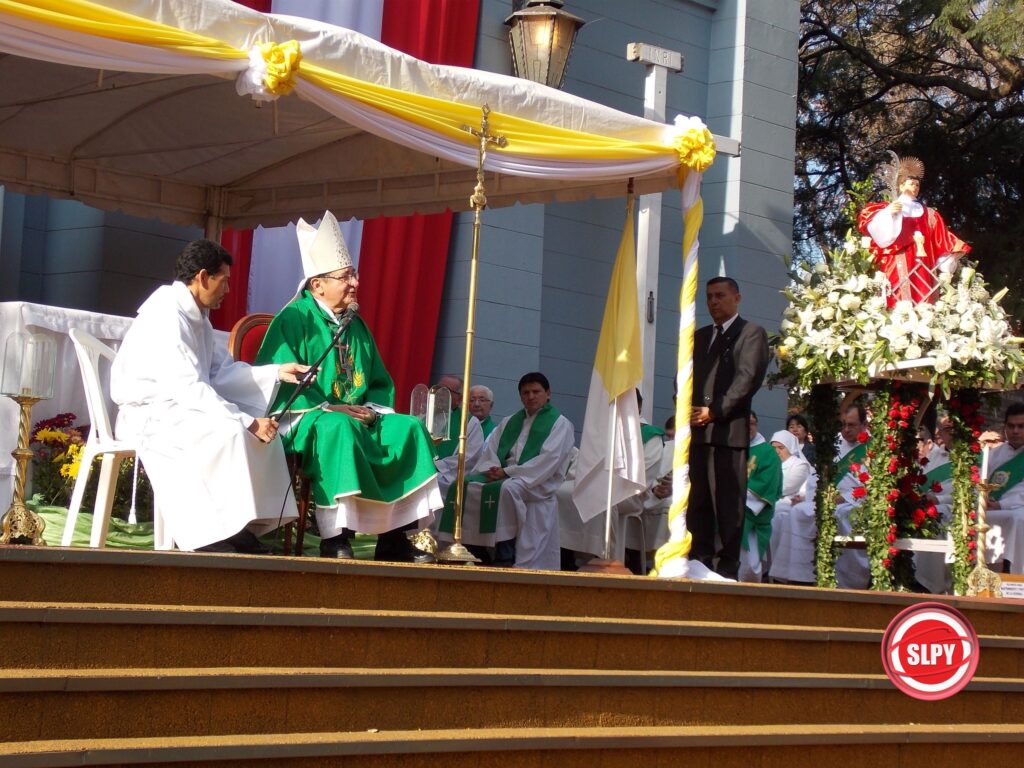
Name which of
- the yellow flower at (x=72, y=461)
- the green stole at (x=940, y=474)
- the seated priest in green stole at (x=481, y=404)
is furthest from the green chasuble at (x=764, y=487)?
the yellow flower at (x=72, y=461)

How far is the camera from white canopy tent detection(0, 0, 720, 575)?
19.0 ft

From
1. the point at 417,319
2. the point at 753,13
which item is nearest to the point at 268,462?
the point at 417,319

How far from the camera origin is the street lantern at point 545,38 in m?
10.6

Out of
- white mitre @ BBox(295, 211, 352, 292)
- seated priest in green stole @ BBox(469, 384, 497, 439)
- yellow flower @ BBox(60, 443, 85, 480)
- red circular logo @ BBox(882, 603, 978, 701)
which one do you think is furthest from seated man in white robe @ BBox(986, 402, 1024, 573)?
yellow flower @ BBox(60, 443, 85, 480)

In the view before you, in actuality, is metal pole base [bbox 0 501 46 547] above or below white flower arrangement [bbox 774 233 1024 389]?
below

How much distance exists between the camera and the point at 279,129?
830 cm

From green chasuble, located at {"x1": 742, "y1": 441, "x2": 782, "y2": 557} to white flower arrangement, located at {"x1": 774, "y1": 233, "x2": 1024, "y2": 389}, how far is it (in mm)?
1871

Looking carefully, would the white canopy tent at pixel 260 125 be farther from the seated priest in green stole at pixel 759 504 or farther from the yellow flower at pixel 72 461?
the seated priest in green stole at pixel 759 504

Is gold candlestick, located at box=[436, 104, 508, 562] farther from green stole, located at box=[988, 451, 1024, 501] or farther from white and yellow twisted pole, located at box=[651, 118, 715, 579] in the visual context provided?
green stole, located at box=[988, 451, 1024, 501]

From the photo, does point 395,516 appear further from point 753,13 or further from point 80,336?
point 753,13

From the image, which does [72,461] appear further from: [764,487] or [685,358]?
[764,487]

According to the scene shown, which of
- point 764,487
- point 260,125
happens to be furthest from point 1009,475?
point 260,125

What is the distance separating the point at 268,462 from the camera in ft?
20.1

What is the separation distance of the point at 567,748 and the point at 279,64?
2850 mm
